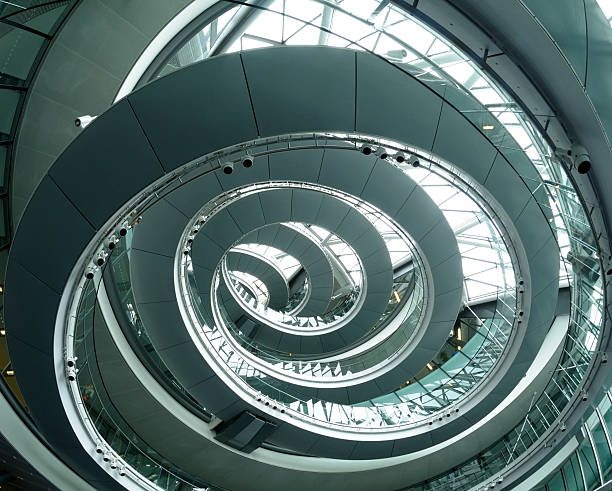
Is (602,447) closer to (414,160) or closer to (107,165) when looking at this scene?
(414,160)

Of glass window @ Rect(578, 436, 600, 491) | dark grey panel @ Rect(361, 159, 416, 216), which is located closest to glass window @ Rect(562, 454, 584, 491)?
glass window @ Rect(578, 436, 600, 491)

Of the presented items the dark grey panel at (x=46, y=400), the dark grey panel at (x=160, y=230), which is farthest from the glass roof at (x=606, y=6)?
the dark grey panel at (x=46, y=400)

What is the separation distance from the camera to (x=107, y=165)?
283 inches

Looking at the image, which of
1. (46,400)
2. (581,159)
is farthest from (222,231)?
(581,159)

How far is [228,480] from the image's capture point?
54.3 feet

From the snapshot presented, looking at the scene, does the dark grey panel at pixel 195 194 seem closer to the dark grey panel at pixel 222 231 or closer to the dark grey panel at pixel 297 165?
the dark grey panel at pixel 297 165

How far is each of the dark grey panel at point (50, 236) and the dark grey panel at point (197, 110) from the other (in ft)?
6.09

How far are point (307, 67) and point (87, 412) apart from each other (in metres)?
8.40

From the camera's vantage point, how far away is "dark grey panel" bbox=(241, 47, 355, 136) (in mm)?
6663

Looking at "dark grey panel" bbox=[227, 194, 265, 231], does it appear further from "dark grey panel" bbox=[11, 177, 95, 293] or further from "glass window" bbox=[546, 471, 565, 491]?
"glass window" bbox=[546, 471, 565, 491]

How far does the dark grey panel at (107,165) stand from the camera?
696 centimetres

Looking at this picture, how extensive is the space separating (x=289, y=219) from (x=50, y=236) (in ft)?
36.0

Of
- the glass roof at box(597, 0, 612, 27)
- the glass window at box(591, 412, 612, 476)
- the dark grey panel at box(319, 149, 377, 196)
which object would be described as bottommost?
the glass window at box(591, 412, 612, 476)

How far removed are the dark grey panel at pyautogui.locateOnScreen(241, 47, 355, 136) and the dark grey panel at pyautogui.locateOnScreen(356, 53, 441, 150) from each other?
0.65 feet
